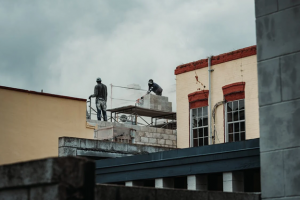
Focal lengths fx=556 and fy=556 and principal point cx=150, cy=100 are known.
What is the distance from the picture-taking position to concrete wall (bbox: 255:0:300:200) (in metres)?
9.58

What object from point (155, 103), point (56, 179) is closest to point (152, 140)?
point (155, 103)

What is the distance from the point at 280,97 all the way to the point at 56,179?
18.4 feet

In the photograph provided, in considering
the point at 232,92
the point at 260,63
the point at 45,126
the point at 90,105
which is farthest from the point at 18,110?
the point at 260,63

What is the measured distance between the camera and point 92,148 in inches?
710

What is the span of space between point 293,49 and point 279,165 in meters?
2.05

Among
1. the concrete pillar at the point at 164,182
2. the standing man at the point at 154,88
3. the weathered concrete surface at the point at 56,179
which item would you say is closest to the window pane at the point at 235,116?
the concrete pillar at the point at 164,182

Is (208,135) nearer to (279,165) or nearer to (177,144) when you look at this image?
(177,144)

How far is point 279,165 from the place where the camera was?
9.73m

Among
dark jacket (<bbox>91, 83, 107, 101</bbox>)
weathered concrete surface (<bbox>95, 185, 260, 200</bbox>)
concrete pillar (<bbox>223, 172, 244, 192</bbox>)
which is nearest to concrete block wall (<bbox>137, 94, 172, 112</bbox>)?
dark jacket (<bbox>91, 83, 107, 101</bbox>)

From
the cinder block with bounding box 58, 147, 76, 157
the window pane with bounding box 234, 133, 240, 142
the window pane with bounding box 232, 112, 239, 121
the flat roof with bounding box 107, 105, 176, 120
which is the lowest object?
the cinder block with bounding box 58, 147, 76, 157

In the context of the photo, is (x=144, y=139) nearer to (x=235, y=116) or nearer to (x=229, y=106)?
(x=229, y=106)

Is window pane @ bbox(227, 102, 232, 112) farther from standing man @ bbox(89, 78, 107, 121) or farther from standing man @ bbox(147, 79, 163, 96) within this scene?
standing man @ bbox(147, 79, 163, 96)

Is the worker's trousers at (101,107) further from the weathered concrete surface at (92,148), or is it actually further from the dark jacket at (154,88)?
the weathered concrete surface at (92,148)

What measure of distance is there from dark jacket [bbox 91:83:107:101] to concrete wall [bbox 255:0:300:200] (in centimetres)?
2336
